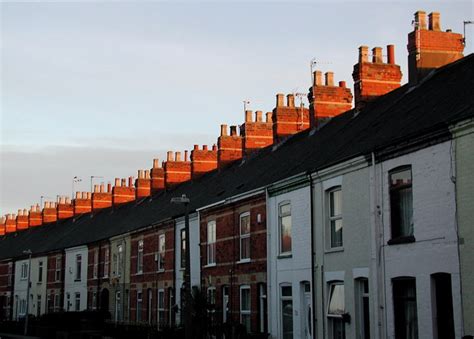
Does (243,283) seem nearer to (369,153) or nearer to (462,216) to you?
(369,153)

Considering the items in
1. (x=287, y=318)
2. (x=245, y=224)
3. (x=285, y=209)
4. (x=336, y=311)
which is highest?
(x=285, y=209)

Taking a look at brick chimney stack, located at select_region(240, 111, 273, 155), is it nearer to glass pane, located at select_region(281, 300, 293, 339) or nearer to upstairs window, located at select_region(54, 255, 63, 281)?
glass pane, located at select_region(281, 300, 293, 339)

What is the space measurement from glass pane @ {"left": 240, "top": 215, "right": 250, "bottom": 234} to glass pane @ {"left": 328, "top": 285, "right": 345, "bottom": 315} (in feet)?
23.6

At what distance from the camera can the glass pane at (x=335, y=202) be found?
23.5 meters

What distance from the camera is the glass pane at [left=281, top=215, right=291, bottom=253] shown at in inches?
1055

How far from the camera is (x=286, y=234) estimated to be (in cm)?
2705

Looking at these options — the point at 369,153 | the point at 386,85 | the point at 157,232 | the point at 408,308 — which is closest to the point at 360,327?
the point at 408,308

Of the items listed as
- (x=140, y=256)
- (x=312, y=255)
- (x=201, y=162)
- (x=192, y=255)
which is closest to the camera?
(x=312, y=255)

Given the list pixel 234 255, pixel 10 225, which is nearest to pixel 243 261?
pixel 234 255

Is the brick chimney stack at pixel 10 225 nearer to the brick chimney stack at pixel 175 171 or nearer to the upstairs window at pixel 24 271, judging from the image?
the upstairs window at pixel 24 271

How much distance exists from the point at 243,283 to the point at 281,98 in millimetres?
12487

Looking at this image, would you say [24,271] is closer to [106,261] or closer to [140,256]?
[106,261]

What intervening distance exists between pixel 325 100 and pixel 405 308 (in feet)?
51.1

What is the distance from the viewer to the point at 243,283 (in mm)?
30094
